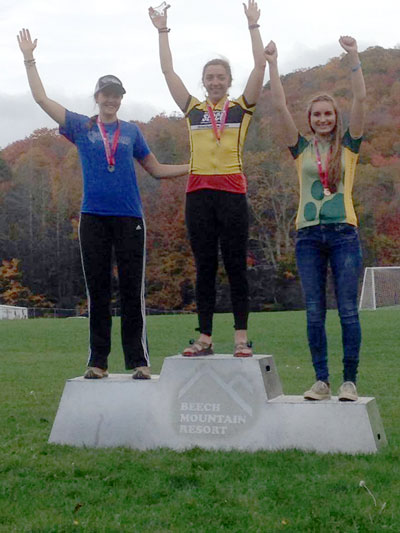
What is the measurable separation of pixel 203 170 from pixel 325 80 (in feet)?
154

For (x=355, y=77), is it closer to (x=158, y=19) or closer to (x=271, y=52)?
(x=271, y=52)

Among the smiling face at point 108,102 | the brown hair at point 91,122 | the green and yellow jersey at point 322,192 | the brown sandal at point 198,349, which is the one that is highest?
the smiling face at point 108,102

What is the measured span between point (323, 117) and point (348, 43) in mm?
463

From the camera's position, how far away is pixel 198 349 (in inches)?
229

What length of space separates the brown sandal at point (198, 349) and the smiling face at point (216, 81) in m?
1.60

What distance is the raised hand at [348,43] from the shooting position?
5297 millimetres

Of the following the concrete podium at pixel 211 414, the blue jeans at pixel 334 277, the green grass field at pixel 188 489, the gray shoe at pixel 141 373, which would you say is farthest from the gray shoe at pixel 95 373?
the blue jeans at pixel 334 277

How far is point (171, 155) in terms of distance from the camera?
158 ft

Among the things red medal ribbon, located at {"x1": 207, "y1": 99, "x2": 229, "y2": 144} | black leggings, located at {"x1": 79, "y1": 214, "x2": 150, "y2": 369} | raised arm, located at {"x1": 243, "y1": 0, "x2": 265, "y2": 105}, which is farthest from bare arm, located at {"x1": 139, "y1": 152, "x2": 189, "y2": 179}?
raised arm, located at {"x1": 243, "y1": 0, "x2": 265, "y2": 105}

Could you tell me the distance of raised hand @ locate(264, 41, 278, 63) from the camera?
215 inches

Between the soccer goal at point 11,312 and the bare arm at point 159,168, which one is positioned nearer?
the bare arm at point 159,168

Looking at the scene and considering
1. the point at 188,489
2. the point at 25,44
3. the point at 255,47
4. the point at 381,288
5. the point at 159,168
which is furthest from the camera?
the point at 381,288

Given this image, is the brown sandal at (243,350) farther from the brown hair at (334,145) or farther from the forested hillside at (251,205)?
the forested hillside at (251,205)

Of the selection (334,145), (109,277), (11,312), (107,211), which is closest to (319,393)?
(334,145)
